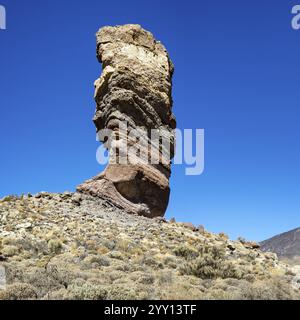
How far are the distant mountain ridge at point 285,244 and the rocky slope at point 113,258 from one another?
265ft

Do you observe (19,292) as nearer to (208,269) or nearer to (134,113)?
(208,269)

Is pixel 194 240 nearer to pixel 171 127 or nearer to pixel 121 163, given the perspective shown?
pixel 121 163

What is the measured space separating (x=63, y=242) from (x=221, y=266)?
676 cm

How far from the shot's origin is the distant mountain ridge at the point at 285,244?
328ft

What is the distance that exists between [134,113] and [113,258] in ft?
39.9

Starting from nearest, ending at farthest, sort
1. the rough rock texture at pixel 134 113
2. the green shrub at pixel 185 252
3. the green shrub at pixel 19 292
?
1. the green shrub at pixel 19 292
2. the green shrub at pixel 185 252
3. the rough rock texture at pixel 134 113

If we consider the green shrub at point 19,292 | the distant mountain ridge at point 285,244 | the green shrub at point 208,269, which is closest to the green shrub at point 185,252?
the green shrub at point 208,269

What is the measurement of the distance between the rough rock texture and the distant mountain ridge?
254 feet

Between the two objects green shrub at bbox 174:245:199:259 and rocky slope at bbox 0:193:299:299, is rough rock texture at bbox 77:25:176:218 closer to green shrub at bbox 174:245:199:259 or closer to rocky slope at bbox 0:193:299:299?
rocky slope at bbox 0:193:299:299


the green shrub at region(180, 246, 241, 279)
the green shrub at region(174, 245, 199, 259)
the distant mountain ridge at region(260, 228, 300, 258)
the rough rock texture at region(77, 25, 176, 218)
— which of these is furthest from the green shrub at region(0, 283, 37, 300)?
the distant mountain ridge at region(260, 228, 300, 258)

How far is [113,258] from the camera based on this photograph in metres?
15.9

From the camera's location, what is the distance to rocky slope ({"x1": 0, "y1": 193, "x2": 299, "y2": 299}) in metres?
11.1

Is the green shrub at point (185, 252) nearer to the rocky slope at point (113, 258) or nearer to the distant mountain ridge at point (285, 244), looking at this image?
the rocky slope at point (113, 258)
